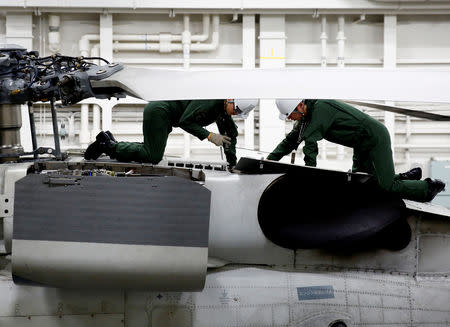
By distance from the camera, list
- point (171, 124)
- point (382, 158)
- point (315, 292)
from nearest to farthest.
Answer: point (315, 292), point (382, 158), point (171, 124)

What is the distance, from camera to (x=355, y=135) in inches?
179

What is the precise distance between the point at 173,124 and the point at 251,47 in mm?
4007

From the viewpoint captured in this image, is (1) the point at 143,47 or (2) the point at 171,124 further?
(1) the point at 143,47

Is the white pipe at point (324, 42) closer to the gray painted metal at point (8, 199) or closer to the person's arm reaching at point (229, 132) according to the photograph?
the person's arm reaching at point (229, 132)

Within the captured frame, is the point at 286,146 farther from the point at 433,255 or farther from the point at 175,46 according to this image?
the point at 175,46

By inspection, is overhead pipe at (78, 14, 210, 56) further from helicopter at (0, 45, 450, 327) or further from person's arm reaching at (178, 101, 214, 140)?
helicopter at (0, 45, 450, 327)

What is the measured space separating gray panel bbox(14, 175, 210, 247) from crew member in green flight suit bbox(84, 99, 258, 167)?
1.49 m

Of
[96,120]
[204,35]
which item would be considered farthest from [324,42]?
[96,120]

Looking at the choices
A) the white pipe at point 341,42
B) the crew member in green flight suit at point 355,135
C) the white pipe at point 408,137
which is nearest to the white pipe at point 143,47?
the white pipe at point 341,42

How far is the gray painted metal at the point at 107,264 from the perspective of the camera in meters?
3.28

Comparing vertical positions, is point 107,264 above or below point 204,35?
below

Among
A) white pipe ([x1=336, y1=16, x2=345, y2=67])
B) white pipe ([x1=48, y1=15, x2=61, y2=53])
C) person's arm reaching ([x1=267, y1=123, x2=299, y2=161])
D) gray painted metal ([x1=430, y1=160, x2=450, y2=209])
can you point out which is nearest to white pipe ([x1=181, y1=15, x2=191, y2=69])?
white pipe ([x1=48, y1=15, x2=61, y2=53])

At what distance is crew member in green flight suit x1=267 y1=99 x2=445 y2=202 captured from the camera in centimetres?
443

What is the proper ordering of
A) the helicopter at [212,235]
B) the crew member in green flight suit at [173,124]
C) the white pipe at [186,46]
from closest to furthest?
the helicopter at [212,235], the crew member in green flight suit at [173,124], the white pipe at [186,46]
